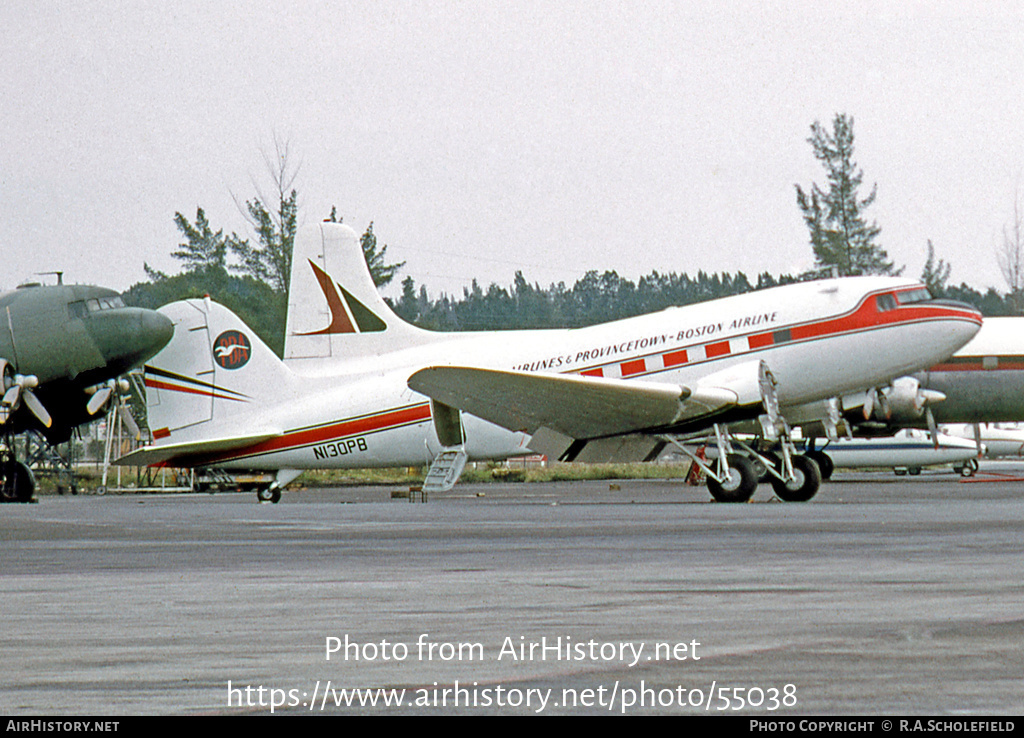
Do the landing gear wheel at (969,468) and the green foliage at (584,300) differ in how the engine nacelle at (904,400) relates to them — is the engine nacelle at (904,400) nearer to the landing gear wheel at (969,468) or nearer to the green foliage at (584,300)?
the landing gear wheel at (969,468)

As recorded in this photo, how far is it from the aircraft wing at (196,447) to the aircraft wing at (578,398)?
5439 mm

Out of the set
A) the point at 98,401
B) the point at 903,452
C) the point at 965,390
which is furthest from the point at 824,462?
the point at 98,401

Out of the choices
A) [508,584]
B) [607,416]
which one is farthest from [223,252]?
[508,584]

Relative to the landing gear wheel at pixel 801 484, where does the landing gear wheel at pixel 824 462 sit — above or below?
below

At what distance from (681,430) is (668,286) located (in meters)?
165

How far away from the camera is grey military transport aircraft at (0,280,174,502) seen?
Result: 31.8 m

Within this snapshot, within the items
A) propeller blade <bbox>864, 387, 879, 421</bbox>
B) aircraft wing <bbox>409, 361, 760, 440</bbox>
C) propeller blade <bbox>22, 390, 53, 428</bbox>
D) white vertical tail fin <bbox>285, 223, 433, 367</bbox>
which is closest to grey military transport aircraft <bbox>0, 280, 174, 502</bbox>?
propeller blade <bbox>22, 390, 53, 428</bbox>

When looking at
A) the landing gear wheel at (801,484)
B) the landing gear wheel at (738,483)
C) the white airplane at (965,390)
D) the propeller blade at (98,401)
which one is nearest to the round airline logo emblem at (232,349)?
the propeller blade at (98,401)

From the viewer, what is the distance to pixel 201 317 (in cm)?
3225

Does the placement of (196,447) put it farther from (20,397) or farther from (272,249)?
(272,249)

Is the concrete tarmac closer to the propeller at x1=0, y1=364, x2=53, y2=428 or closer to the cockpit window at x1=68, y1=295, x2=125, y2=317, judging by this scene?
the propeller at x1=0, y1=364, x2=53, y2=428

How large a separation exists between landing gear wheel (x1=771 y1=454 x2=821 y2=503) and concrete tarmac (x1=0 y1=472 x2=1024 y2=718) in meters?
9.59

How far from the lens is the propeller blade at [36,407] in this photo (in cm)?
3206

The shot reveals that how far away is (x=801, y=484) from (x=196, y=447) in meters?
13.9
